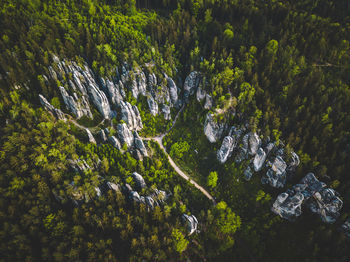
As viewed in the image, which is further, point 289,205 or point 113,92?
point 113,92

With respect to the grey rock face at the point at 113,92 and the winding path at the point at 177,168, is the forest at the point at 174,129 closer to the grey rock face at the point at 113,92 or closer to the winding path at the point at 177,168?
the winding path at the point at 177,168

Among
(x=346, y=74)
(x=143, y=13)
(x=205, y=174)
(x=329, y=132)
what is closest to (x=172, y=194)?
(x=205, y=174)

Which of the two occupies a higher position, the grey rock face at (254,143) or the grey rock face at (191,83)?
the grey rock face at (191,83)

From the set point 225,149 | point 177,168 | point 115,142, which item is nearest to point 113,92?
point 115,142

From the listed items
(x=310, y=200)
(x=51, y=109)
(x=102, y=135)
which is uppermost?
(x=51, y=109)

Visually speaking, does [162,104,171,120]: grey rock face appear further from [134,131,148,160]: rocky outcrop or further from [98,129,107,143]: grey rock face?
[98,129,107,143]: grey rock face

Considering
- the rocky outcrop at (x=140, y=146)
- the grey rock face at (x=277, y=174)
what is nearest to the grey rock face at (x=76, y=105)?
the rocky outcrop at (x=140, y=146)

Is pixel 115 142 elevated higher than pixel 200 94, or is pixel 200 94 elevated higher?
pixel 200 94

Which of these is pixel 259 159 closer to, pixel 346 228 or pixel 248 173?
pixel 248 173
